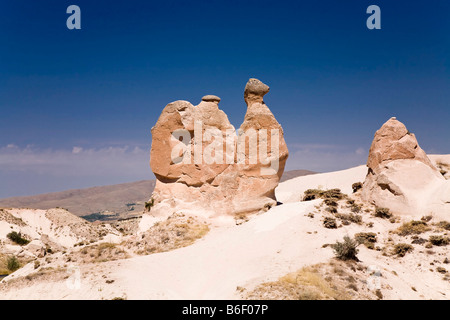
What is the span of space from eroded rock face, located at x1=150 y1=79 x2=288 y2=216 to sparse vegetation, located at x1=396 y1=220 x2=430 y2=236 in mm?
8354

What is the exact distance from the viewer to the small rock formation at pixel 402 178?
20047mm

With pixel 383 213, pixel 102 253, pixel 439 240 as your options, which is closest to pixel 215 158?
pixel 102 253

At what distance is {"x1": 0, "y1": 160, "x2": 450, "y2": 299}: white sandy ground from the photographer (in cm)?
1388

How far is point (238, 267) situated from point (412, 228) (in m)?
10.2

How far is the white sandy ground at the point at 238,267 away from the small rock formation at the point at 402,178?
135 cm

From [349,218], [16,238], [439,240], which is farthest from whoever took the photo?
[16,238]

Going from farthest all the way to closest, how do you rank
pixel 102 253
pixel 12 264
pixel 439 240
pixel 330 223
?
pixel 12 264
pixel 102 253
pixel 330 223
pixel 439 240

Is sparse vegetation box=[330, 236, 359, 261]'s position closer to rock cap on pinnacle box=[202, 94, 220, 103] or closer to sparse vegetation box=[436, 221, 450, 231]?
sparse vegetation box=[436, 221, 450, 231]

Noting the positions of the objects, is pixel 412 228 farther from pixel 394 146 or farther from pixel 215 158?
pixel 215 158

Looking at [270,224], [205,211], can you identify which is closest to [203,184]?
[205,211]

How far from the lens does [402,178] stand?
69.7 feet

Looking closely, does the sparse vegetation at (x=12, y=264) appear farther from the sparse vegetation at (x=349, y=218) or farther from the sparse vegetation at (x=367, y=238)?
the sparse vegetation at (x=367, y=238)
